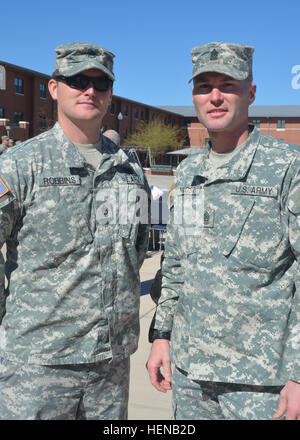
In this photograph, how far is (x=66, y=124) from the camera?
2361 millimetres

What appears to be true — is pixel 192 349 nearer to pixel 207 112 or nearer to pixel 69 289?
pixel 69 289

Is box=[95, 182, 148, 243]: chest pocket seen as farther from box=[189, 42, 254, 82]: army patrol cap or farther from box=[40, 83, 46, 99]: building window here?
box=[40, 83, 46, 99]: building window

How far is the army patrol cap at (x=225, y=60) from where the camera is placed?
2143mm

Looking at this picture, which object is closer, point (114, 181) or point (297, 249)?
point (297, 249)

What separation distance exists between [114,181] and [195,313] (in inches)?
30.4

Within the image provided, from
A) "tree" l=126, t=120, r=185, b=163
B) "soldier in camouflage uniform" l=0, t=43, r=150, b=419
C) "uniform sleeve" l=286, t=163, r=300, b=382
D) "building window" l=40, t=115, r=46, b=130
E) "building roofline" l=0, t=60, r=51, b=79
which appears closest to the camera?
"uniform sleeve" l=286, t=163, r=300, b=382

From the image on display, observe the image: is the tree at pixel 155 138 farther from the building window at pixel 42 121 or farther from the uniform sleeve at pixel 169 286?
the uniform sleeve at pixel 169 286

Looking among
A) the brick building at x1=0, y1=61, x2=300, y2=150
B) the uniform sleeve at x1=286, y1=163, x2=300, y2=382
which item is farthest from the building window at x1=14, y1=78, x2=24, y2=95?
the uniform sleeve at x1=286, y1=163, x2=300, y2=382

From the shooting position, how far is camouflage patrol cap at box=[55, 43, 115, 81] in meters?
2.30

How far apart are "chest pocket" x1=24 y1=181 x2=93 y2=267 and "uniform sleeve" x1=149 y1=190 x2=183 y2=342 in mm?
476

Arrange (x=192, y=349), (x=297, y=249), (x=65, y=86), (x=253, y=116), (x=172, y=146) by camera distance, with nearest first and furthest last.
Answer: (x=297, y=249)
(x=192, y=349)
(x=65, y=86)
(x=172, y=146)
(x=253, y=116)

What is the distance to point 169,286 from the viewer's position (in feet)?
7.88

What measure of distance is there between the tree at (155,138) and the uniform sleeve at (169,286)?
4869cm
